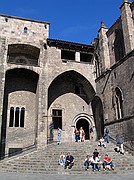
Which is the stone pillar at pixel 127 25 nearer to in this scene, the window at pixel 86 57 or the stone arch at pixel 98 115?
the window at pixel 86 57

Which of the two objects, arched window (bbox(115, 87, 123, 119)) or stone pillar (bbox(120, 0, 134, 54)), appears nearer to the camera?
stone pillar (bbox(120, 0, 134, 54))

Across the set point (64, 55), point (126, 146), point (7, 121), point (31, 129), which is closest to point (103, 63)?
point (64, 55)

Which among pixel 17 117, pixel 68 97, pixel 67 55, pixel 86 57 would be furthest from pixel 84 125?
pixel 67 55

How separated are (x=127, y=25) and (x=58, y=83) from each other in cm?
918

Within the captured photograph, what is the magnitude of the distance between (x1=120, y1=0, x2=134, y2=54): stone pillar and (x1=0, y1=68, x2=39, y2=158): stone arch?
903 cm

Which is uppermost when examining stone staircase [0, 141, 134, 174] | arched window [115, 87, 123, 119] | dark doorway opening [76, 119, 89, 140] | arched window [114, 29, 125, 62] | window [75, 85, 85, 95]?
arched window [114, 29, 125, 62]

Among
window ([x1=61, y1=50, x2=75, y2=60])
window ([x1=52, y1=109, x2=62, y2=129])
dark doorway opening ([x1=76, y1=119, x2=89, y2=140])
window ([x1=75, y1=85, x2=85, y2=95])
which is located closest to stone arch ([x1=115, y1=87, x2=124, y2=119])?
window ([x1=75, y1=85, x2=85, y2=95])

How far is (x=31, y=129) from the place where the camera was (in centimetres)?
1848

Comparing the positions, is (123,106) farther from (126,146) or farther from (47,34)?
(47,34)

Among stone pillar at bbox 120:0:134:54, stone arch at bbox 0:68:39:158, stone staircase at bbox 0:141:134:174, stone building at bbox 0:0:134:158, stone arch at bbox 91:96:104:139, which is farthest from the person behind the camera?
stone arch at bbox 91:96:104:139

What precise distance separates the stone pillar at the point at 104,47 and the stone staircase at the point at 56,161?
7944mm

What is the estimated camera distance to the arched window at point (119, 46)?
17.8 metres

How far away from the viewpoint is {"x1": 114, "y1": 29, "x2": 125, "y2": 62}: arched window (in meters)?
17.8

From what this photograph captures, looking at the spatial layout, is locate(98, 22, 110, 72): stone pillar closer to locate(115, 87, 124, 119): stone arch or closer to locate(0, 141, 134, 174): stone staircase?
locate(115, 87, 124, 119): stone arch
